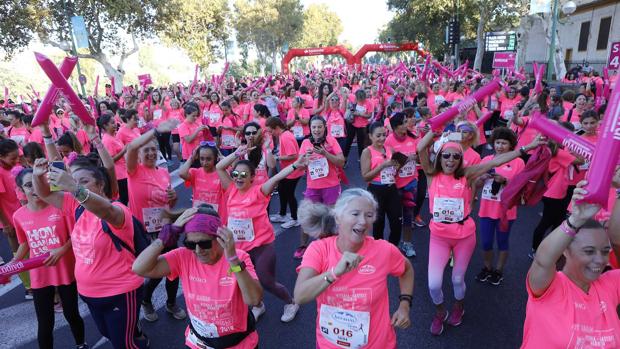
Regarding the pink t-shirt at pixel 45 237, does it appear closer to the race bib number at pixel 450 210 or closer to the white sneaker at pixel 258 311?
the white sneaker at pixel 258 311

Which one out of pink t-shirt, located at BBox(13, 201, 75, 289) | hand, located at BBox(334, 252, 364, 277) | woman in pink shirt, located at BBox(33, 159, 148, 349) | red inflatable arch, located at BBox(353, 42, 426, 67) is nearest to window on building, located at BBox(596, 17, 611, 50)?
red inflatable arch, located at BBox(353, 42, 426, 67)

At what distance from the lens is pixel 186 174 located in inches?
173

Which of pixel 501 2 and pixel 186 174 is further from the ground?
pixel 501 2

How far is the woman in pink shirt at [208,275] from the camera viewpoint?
7.43 ft

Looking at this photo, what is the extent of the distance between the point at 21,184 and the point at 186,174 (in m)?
1.52

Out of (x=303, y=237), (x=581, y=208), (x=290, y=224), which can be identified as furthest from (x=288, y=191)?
(x=581, y=208)

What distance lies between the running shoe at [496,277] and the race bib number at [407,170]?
59.7 inches

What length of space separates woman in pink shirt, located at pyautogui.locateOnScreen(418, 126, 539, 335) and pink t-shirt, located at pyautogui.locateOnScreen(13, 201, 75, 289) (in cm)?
306

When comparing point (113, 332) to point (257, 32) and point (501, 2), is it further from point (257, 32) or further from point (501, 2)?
point (257, 32)

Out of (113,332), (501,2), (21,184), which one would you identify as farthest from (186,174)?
(501,2)

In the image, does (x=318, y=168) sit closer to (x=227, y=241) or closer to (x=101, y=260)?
(x=101, y=260)

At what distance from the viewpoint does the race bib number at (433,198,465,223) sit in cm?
357

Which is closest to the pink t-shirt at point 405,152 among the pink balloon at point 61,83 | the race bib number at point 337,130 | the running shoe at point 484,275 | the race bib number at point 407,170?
the race bib number at point 407,170

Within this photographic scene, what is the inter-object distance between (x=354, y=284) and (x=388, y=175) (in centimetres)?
261
